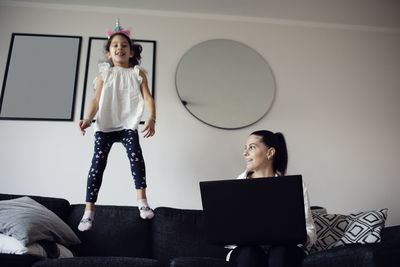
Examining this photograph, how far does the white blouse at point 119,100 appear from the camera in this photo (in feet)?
5.78

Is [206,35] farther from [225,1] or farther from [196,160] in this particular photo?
[196,160]

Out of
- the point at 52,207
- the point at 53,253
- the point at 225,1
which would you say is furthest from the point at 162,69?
the point at 53,253

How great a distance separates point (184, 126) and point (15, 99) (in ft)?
3.82

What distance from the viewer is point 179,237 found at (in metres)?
1.76

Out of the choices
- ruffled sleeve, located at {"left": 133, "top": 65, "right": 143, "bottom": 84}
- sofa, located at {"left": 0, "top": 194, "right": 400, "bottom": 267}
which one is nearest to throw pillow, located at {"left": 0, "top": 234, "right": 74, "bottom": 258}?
sofa, located at {"left": 0, "top": 194, "right": 400, "bottom": 267}

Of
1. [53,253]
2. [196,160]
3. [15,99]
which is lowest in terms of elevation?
[53,253]

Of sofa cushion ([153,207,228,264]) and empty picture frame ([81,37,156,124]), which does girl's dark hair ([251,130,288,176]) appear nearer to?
sofa cushion ([153,207,228,264])

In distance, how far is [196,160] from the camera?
2334 mm

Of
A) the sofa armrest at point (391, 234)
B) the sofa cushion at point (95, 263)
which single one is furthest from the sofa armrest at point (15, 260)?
the sofa armrest at point (391, 234)

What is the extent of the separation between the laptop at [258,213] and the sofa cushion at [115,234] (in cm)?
62

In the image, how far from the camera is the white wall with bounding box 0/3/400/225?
2238 millimetres

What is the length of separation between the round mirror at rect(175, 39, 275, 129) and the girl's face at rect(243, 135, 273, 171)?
0.61 metres

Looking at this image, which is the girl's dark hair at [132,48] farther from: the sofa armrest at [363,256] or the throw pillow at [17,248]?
the sofa armrest at [363,256]

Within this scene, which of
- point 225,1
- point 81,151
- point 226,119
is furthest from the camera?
point 225,1
